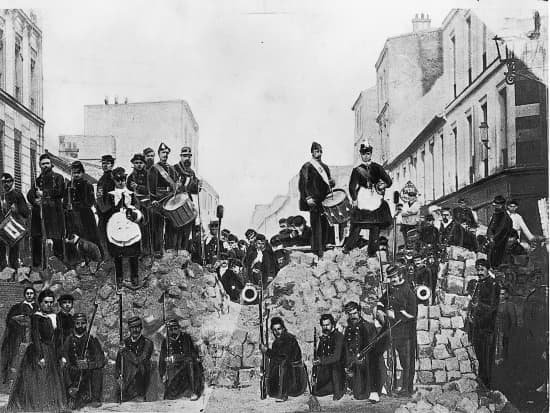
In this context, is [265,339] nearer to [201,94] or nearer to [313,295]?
[313,295]

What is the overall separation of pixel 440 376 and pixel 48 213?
3.96 m

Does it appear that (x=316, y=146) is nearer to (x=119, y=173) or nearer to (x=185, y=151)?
(x=185, y=151)

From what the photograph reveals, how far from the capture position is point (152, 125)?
6.15 metres

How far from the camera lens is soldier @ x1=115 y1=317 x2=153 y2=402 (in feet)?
20.0

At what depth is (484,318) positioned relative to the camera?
6.04 metres

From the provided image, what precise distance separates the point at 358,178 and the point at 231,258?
55.1 inches

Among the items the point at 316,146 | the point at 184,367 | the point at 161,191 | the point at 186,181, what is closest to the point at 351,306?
the point at 316,146

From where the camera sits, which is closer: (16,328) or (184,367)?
(184,367)

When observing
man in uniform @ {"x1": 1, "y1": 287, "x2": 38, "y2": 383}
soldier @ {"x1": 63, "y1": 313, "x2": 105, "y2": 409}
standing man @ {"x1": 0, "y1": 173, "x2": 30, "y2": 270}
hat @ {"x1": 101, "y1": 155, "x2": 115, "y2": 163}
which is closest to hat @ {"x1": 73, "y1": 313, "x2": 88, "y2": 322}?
soldier @ {"x1": 63, "y1": 313, "x2": 105, "y2": 409}

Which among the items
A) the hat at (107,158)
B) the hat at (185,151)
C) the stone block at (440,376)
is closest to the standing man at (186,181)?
the hat at (185,151)

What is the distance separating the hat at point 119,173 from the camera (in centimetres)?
611

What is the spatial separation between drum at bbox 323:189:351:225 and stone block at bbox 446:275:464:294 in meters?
1.11

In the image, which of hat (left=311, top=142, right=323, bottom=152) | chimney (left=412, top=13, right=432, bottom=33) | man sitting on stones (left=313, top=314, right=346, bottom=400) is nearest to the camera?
chimney (left=412, top=13, right=432, bottom=33)

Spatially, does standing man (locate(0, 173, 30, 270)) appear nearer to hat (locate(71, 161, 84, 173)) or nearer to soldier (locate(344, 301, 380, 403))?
hat (locate(71, 161, 84, 173))
